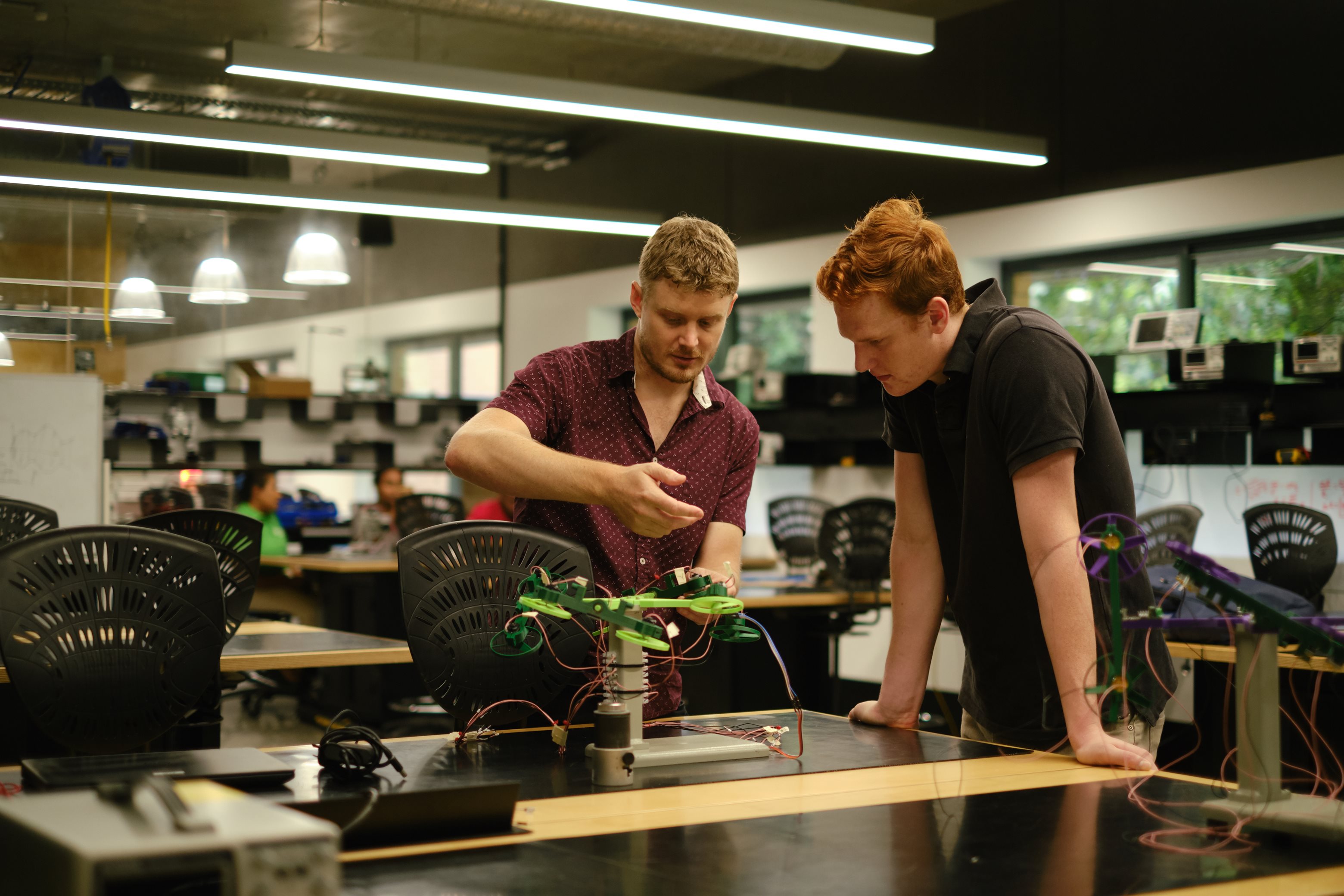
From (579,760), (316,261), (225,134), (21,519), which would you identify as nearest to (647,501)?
(579,760)

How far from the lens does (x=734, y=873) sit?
1.10 m

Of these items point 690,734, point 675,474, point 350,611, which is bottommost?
point 350,611

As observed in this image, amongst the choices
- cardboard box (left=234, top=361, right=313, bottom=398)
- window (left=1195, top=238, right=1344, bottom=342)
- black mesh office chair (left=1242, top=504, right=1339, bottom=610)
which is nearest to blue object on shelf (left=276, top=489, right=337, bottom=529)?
cardboard box (left=234, top=361, right=313, bottom=398)

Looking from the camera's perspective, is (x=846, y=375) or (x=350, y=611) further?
(x=846, y=375)

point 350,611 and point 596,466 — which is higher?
point 596,466

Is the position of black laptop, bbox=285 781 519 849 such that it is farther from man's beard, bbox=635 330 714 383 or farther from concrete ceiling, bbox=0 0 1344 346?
concrete ceiling, bbox=0 0 1344 346

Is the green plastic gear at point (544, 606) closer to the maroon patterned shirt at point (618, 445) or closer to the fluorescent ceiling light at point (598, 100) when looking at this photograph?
the maroon patterned shirt at point (618, 445)

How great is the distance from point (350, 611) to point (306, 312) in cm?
430

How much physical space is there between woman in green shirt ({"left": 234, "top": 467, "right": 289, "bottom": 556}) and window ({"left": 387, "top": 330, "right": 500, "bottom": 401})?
3186mm

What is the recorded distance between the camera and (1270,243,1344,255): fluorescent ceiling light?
5.85 m

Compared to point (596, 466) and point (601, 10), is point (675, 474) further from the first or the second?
point (601, 10)

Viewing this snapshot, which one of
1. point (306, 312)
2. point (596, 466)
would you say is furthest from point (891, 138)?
point (306, 312)

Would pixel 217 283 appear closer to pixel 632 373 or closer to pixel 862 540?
pixel 862 540

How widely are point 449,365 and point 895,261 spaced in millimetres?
9635
